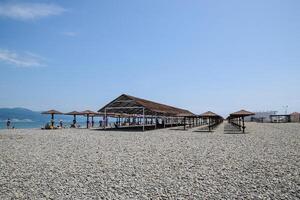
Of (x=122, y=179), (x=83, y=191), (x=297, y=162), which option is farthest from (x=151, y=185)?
(x=297, y=162)

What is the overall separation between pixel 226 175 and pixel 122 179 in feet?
7.80

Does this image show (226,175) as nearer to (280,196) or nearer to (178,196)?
(280,196)

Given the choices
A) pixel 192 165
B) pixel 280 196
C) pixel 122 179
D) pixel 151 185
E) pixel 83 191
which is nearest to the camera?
pixel 280 196

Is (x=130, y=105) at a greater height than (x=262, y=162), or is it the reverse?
(x=130, y=105)

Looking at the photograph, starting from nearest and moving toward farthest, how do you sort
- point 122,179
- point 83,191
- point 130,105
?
point 83,191, point 122,179, point 130,105

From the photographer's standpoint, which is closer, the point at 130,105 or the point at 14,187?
the point at 14,187

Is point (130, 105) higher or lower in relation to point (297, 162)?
higher

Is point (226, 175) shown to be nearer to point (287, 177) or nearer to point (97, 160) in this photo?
point (287, 177)

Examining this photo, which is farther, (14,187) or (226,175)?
(226,175)

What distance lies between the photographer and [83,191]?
4.61 meters

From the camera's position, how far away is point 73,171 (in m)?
Answer: 6.19

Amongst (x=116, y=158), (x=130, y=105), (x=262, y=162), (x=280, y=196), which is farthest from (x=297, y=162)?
(x=130, y=105)

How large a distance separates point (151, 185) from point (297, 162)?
4835mm

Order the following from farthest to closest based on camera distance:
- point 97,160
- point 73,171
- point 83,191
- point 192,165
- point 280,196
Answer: point 97,160 < point 192,165 < point 73,171 < point 83,191 < point 280,196
